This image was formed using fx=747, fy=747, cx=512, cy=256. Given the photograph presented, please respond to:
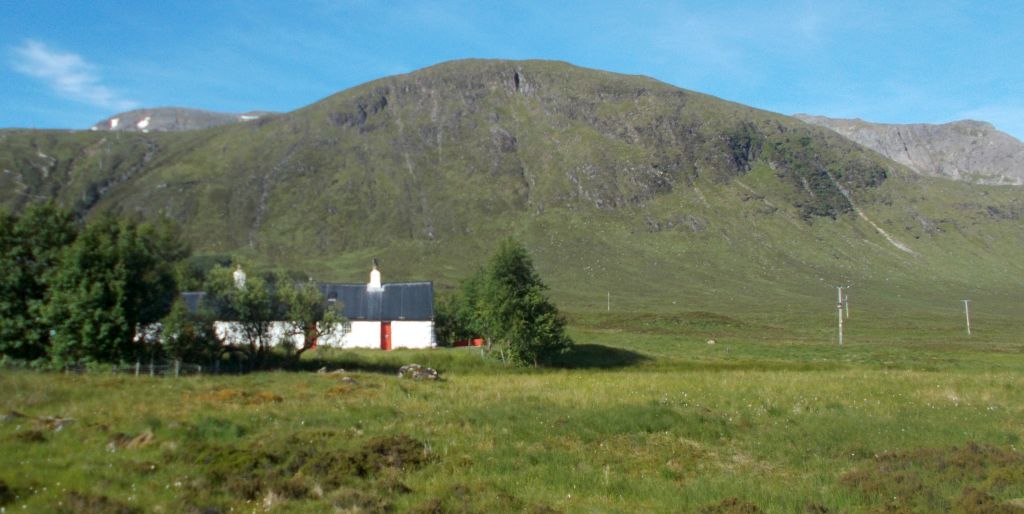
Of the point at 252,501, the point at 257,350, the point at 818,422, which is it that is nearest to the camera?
the point at 252,501

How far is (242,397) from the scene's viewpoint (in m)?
26.1

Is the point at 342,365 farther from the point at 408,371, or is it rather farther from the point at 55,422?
the point at 55,422

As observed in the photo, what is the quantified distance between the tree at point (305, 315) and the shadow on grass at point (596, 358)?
1710 cm

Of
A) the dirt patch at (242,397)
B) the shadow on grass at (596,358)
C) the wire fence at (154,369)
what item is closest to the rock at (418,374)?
the wire fence at (154,369)

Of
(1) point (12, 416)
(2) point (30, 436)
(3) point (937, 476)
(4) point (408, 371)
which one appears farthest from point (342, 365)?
(3) point (937, 476)

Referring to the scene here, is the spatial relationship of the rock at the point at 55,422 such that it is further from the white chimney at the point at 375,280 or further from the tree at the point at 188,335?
the white chimney at the point at 375,280

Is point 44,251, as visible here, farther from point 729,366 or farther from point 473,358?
point 729,366

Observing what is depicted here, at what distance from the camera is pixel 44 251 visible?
126 feet

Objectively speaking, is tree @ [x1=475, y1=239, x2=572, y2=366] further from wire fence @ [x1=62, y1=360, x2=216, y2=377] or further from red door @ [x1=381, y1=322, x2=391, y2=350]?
wire fence @ [x1=62, y1=360, x2=216, y2=377]

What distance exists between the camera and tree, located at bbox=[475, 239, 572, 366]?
5341 cm

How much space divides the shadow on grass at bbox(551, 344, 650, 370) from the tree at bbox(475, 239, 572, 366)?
1371mm

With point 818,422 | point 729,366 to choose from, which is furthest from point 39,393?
point 729,366

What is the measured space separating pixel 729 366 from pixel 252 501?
43.2m

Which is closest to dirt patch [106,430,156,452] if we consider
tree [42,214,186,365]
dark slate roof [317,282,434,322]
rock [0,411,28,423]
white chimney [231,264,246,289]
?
rock [0,411,28,423]
